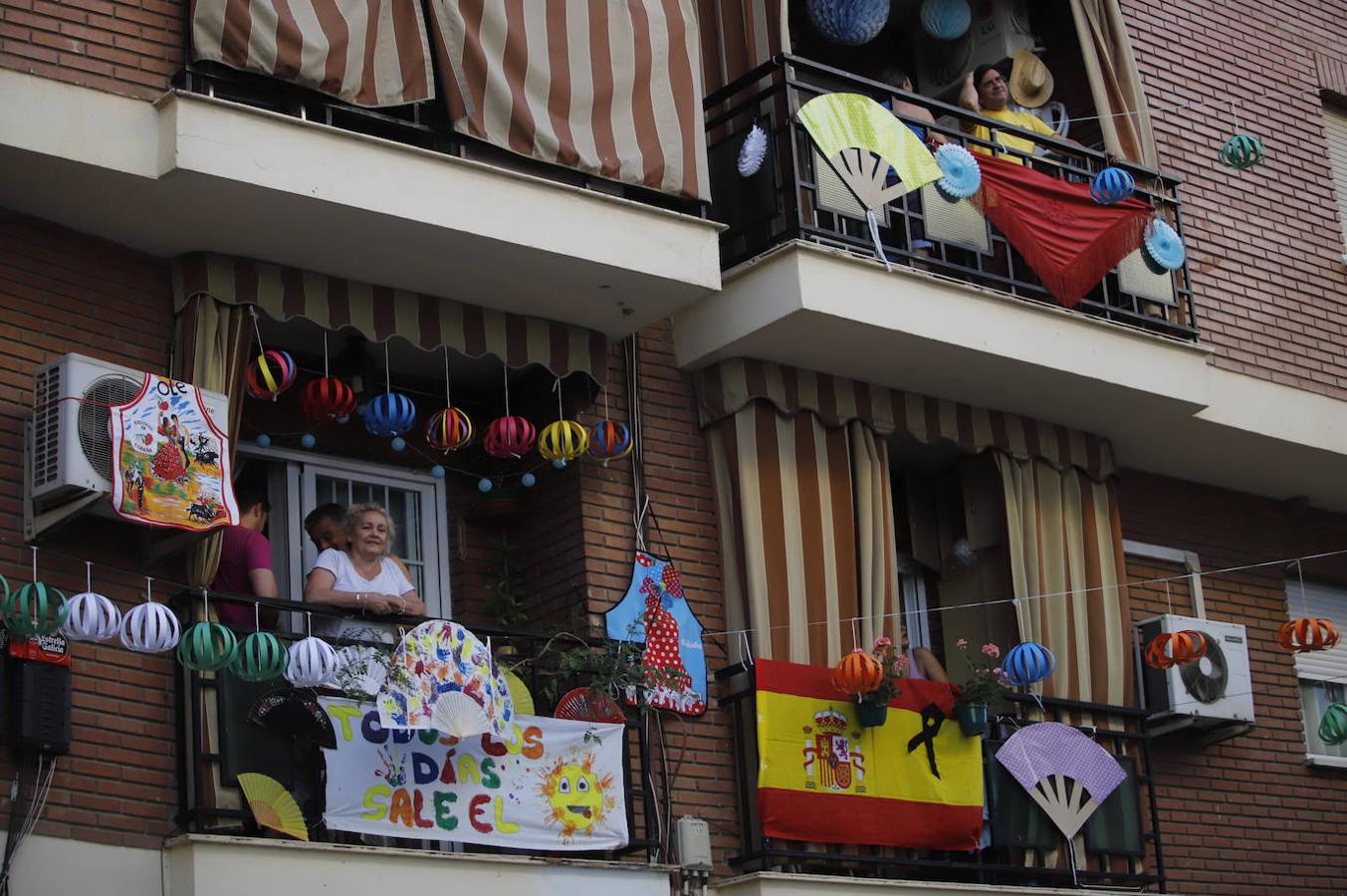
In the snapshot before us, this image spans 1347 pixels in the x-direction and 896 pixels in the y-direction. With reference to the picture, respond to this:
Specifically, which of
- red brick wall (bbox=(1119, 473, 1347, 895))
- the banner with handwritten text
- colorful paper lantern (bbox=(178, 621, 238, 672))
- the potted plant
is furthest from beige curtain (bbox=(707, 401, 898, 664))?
colorful paper lantern (bbox=(178, 621, 238, 672))

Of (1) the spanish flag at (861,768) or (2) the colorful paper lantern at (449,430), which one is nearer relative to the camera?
(2) the colorful paper lantern at (449,430)

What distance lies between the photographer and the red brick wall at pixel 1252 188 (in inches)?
595

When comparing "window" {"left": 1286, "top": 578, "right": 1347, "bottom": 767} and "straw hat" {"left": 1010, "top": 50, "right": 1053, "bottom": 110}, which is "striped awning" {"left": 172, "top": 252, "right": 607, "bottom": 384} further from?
"window" {"left": 1286, "top": 578, "right": 1347, "bottom": 767}

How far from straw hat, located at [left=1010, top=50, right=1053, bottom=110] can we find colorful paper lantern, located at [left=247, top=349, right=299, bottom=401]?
20.0 feet

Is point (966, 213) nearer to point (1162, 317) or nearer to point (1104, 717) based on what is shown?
point (1162, 317)

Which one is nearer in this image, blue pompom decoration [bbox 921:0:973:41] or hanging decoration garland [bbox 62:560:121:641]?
hanging decoration garland [bbox 62:560:121:641]

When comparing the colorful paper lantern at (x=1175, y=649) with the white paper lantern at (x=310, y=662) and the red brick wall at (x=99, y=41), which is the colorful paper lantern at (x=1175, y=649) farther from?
the red brick wall at (x=99, y=41)

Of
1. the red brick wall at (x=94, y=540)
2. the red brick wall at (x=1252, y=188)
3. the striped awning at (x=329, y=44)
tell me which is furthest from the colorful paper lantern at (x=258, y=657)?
the red brick wall at (x=1252, y=188)

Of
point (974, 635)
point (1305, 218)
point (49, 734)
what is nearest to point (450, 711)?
point (49, 734)

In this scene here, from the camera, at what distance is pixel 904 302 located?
12.7m

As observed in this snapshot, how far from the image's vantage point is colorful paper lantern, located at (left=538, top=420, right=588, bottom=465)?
1186 cm

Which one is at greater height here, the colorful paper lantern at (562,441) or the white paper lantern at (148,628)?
the colorful paper lantern at (562,441)

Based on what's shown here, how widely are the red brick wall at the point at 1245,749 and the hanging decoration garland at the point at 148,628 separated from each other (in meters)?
7.00

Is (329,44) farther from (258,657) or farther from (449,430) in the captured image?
(258,657)
